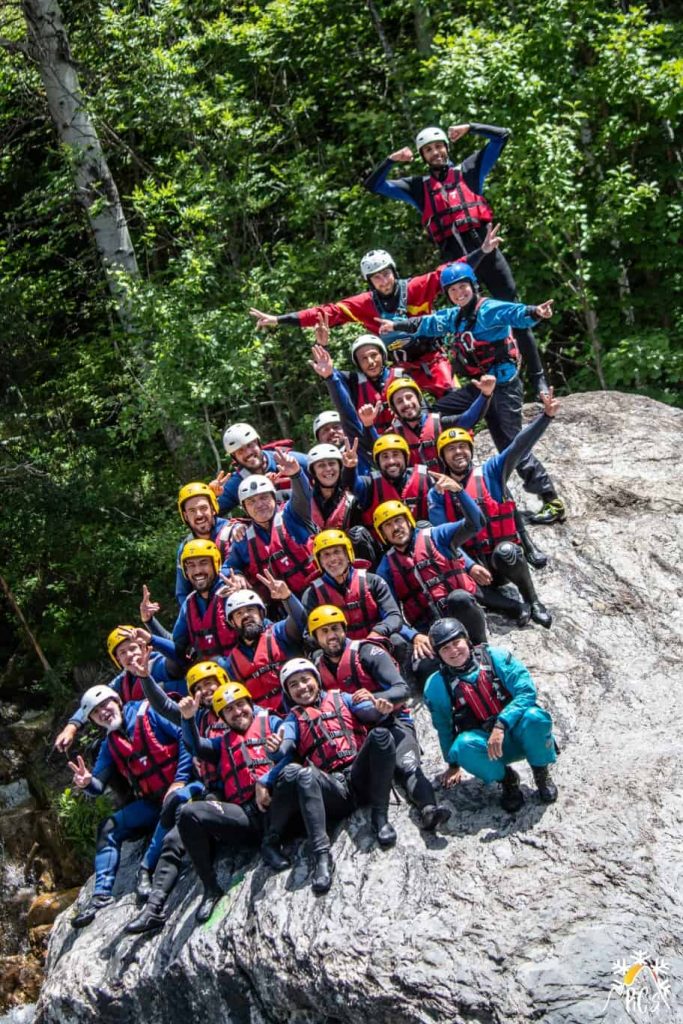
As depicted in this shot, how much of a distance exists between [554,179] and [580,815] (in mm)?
8605

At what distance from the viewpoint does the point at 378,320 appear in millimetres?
10445

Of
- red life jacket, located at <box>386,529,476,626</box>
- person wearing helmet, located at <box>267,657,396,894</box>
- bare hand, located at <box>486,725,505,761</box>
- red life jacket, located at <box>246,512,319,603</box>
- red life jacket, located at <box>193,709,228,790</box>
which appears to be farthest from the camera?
red life jacket, located at <box>246,512,319,603</box>

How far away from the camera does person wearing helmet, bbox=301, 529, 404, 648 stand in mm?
8133

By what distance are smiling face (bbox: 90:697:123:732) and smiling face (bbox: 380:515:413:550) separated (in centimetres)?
257

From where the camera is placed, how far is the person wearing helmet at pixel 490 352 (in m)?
9.58

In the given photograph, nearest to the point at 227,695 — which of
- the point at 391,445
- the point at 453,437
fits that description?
the point at 391,445

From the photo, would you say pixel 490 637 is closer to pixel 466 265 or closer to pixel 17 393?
pixel 466 265

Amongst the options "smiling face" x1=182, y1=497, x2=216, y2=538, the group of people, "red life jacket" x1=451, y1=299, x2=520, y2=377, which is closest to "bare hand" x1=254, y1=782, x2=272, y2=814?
the group of people

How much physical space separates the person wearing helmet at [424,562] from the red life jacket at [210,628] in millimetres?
1295

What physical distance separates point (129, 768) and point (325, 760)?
209 centimetres

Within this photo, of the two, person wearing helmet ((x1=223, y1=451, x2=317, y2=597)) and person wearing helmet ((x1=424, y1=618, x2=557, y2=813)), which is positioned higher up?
person wearing helmet ((x1=223, y1=451, x2=317, y2=597))

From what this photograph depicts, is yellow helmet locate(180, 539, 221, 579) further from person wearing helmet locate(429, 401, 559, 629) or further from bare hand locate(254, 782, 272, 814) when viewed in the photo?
bare hand locate(254, 782, 272, 814)

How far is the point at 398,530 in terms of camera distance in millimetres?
8391

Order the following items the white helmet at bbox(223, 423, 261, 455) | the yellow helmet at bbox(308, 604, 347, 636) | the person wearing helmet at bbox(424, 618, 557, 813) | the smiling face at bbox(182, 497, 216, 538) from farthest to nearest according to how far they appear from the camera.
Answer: the white helmet at bbox(223, 423, 261, 455) → the smiling face at bbox(182, 497, 216, 538) → the yellow helmet at bbox(308, 604, 347, 636) → the person wearing helmet at bbox(424, 618, 557, 813)
